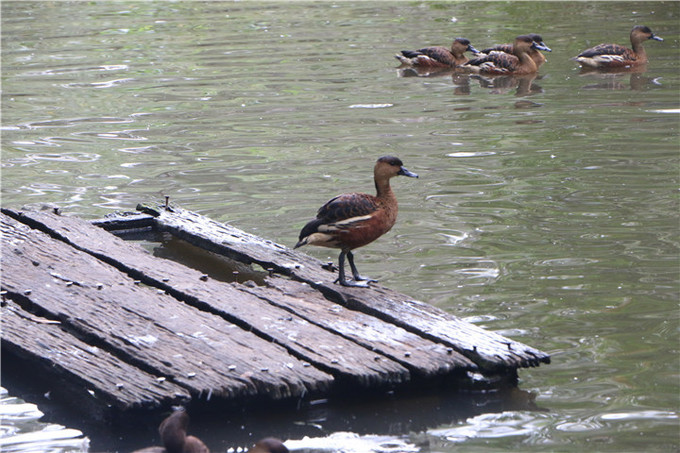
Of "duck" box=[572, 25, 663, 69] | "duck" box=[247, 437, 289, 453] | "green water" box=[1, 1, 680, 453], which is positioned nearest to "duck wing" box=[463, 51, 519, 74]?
"green water" box=[1, 1, 680, 453]

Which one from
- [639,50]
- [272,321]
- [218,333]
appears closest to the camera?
[218,333]

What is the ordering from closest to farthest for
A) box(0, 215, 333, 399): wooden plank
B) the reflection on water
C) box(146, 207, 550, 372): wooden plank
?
the reflection on water
box(0, 215, 333, 399): wooden plank
box(146, 207, 550, 372): wooden plank

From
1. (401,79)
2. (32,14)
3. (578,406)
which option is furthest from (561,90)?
(32,14)

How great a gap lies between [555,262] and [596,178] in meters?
2.62

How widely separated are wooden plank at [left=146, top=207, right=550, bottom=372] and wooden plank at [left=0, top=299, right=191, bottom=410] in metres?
1.56

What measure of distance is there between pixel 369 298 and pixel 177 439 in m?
2.23

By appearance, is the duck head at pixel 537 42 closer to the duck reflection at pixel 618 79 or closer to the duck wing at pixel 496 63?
the duck wing at pixel 496 63

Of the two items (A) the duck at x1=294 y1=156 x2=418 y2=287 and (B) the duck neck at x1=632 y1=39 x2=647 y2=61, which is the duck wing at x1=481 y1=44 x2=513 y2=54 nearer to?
(B) the duck neck at x1=632 y1=39 x2=647 y2=61

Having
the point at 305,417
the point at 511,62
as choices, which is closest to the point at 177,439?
the point at 305,417

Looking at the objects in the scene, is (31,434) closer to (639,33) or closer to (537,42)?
(537,42)

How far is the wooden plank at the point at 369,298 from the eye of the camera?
5.96 m

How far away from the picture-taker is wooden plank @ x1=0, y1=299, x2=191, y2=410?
5.40 m

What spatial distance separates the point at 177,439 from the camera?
4793 millimetres

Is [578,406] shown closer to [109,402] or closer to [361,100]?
[109,402]
